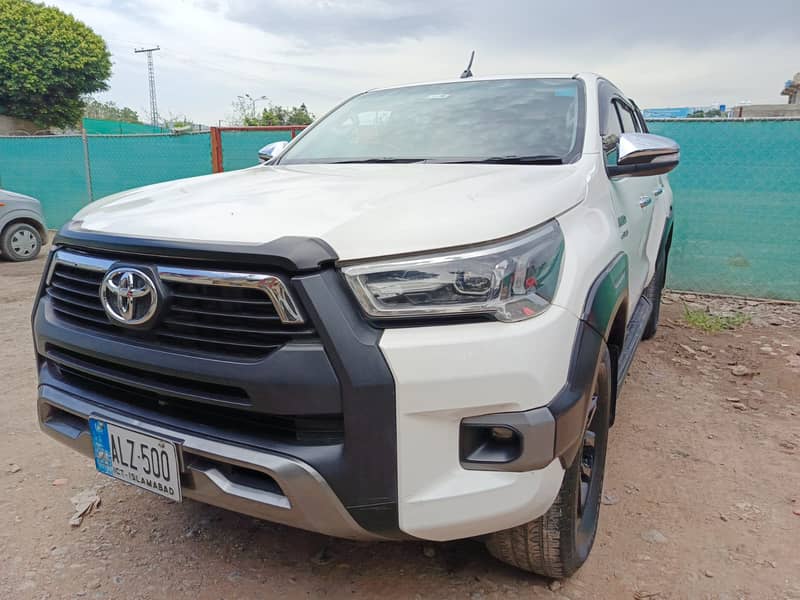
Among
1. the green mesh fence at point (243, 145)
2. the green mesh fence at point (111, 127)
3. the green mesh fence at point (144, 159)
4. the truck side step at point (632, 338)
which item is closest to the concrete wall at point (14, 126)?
the green mesh fence at point (111, 127)

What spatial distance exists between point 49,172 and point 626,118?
9.96 m

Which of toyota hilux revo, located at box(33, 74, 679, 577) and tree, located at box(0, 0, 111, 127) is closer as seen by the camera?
toyota hilux revo, located at box(33, 74, 679, 577)

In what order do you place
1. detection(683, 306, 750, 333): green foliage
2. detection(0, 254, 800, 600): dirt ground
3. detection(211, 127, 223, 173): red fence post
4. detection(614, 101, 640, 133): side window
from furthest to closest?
detection(211, 127, 223, 173): red fence post
detection(683, 306, 750, 333): green foliage
detection(614, 101, 640, 133): side window
detection(0, 254, 800, 600): dirt ground

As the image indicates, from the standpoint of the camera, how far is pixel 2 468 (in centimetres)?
273

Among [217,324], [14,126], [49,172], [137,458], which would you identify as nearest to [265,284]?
[217,324]

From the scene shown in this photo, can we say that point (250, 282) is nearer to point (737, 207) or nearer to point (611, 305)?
point (611, 305)

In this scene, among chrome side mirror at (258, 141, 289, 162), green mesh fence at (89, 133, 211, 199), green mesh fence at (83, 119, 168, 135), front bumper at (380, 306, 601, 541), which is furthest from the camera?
green mesh fence at (83, 119, 168, 135)

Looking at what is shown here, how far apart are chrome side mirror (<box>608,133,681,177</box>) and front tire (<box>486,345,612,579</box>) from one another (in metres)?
0.79

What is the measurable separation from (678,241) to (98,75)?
Result: 25.0m

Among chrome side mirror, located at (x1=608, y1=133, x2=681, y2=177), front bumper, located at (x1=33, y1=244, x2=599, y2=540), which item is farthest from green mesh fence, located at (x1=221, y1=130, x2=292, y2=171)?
front bumper, located at (x1=33, y1=244, x2=599, y2=540)

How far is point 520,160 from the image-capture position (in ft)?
7.49

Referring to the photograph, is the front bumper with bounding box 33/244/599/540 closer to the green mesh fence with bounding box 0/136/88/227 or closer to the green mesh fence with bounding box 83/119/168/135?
the green mesh fence with bounding box 0/136/88/227

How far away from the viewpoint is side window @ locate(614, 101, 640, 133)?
3375mm

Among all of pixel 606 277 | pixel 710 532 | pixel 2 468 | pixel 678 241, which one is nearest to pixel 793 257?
pixel 678 241
